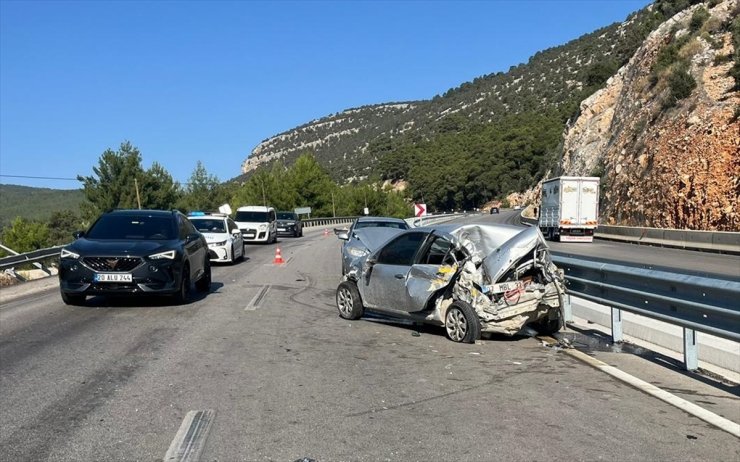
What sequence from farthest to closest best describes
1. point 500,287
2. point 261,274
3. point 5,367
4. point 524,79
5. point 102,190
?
point 524,79
point 102,190
point 261,274
point 500,287
point 5,367

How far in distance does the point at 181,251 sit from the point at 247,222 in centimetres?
2292

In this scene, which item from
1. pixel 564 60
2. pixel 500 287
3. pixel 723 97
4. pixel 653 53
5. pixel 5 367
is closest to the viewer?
pixel 5 367

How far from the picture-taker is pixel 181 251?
12.0 metres

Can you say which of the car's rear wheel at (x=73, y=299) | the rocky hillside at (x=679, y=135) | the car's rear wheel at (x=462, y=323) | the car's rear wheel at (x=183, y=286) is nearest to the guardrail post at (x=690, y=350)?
the car's rear wheel at (x=462, y=323)

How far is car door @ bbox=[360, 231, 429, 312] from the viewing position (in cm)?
948

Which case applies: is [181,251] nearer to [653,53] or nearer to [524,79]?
[653,53]

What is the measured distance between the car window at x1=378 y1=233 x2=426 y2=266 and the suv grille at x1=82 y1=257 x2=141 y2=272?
4228mm

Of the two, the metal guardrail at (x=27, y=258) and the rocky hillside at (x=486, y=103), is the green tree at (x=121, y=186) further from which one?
the metal guardrail at (x=27, y=258)

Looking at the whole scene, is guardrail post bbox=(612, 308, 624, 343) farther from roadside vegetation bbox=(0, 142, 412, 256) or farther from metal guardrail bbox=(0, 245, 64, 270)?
roadside vegetation bbox=(0, 142, 412, 256)

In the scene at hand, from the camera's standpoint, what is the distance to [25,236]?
92.4 meters

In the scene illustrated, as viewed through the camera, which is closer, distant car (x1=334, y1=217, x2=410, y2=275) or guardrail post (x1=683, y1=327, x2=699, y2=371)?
guardrail post (x1=683, y1=327, x2=699, y2=371)

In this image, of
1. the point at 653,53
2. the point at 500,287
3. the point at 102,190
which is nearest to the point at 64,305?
the point at 500,287

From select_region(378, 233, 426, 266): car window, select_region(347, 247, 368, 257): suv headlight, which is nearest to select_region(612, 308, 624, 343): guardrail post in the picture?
select_region(378, 233, 426, 266): car window

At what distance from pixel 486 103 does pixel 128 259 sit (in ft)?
451
